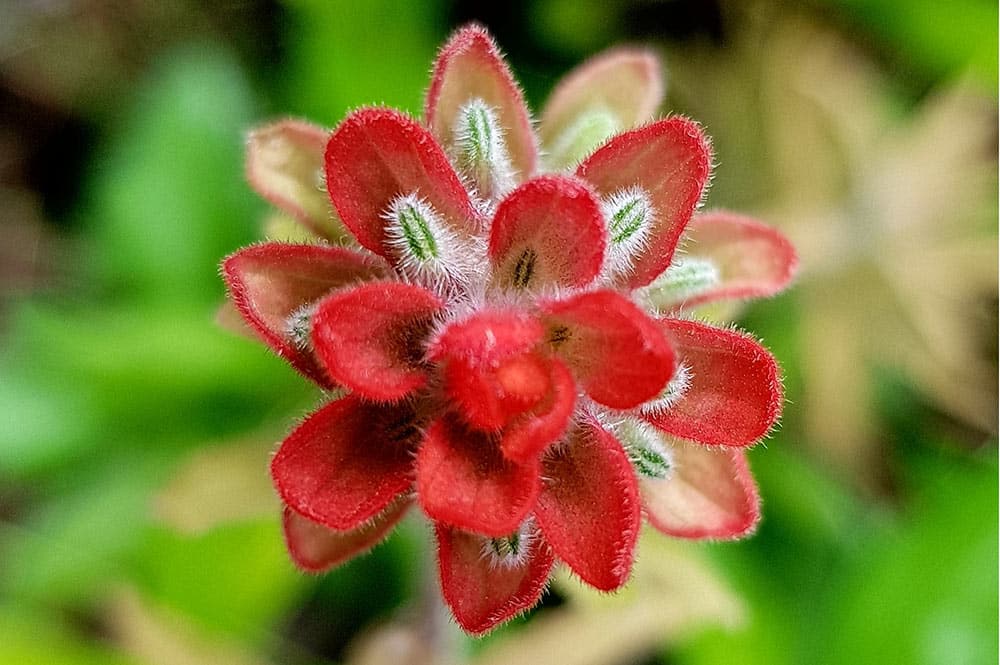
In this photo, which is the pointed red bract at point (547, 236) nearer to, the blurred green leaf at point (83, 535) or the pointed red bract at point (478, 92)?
the pointed red bract at point (478, 92)

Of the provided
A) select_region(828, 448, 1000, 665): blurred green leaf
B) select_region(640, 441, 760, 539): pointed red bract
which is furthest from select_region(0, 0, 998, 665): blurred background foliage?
select_region(640, 441, 760, 539): pointed red bract

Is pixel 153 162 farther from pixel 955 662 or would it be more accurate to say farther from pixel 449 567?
pixel 955 662

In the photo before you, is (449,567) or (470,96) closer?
(449,567)

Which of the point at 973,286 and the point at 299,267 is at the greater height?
the point at 299,267

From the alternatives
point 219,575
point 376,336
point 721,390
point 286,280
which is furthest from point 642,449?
point 219,575

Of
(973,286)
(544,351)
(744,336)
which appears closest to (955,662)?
(973,286)

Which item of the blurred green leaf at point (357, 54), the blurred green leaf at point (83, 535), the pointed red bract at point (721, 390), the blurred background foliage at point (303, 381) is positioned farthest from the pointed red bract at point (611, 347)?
the blurred green leaf at point (83, 535)
